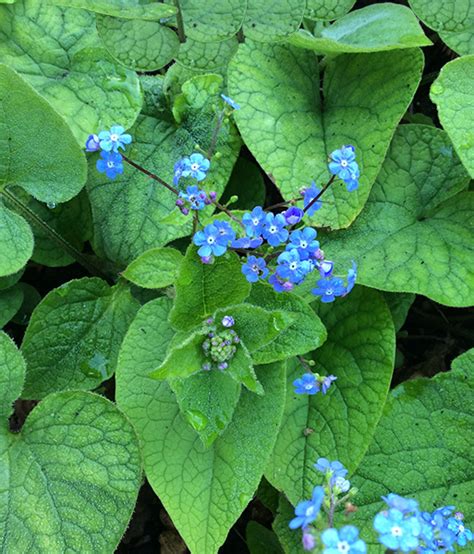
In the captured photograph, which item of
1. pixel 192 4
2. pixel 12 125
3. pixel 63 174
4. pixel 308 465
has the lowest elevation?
pixel 308 465

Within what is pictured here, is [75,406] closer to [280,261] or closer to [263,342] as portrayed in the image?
[263,342]

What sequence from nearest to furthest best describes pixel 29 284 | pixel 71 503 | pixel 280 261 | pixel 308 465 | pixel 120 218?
1. pixel 280 261
2. pixel 71 503
3. pixel 308 465
4. pixel 120 218
5. pixel 29 284

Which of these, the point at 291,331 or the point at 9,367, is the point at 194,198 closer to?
the point at 291,331

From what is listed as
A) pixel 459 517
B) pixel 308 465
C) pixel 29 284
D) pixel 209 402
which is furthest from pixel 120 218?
pixel 459 517

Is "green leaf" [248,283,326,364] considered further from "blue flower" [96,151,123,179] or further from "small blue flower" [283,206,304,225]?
"blue flower" [96,151,123,179]

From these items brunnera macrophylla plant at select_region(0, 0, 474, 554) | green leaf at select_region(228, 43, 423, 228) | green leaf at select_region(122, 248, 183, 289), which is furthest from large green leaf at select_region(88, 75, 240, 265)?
green leaf at select_region(122, 248, 183, 289)

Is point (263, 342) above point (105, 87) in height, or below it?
below
